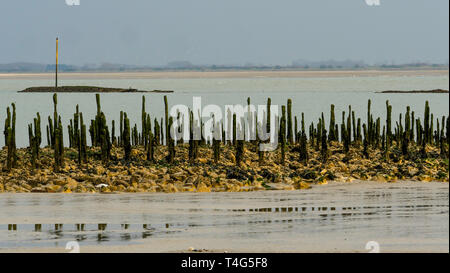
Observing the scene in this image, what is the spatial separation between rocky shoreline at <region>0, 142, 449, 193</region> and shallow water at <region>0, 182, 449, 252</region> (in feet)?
4.19

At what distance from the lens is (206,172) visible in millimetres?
31297

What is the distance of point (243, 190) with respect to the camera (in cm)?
2847

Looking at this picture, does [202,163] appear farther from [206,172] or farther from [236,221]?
[236,221]

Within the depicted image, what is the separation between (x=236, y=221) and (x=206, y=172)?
969cm

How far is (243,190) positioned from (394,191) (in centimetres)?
437

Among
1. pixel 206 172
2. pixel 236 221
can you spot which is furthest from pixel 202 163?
pixel 236 221

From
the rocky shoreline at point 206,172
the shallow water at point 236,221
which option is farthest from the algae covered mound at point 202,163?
the shallow water at point 236,221

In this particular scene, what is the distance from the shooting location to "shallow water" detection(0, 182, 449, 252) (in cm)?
A: 1841

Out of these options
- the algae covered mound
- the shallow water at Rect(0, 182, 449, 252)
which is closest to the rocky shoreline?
the algae covered mound

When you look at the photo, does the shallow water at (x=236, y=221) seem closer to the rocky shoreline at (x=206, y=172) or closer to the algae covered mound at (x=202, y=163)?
the rocky shoreline at (x=206, y=172)

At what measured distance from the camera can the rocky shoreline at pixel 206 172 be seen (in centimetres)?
2889
